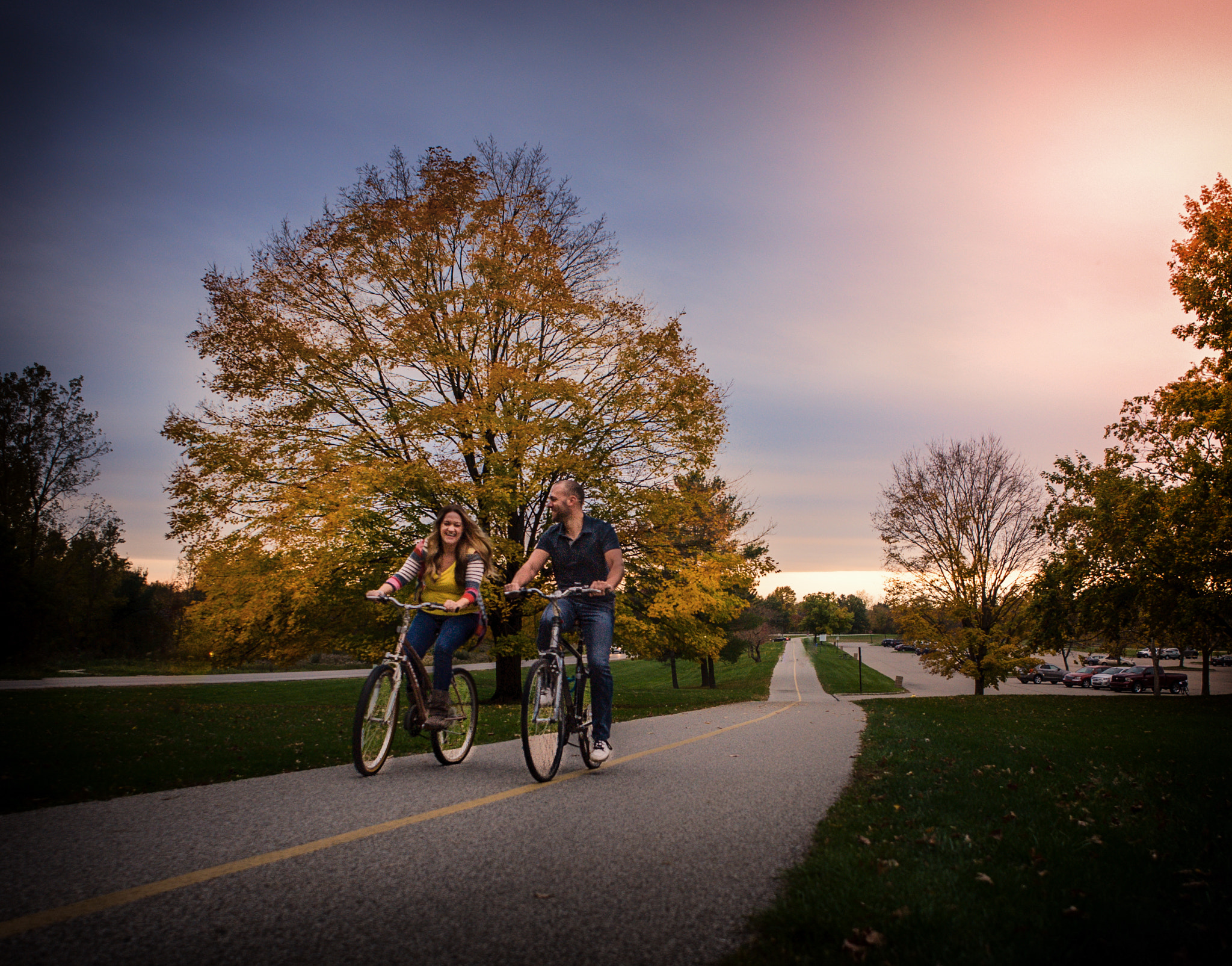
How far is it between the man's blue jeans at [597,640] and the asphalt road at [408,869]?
510mm

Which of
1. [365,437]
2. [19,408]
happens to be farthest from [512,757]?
[19,408]

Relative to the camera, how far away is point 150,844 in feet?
10.5

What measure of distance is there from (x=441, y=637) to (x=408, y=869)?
8.65ft

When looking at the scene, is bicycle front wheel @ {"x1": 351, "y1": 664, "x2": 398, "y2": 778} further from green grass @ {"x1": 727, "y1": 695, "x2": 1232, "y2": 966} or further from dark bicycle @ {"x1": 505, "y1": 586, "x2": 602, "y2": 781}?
green grass @ {"x1": 727, "y1": 695, "x2": 1232, "y2": 966}

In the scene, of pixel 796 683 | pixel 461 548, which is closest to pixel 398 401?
pixel 461 548

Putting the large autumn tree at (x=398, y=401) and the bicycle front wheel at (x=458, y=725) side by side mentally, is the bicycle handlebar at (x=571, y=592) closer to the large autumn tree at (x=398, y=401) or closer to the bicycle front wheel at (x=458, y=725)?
the bicycle front wheel at (x=458, y=725)

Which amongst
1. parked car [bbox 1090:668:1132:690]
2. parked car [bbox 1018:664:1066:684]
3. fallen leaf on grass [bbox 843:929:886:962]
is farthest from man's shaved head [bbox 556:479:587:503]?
parked car [bbox 1018:664:1066:684]

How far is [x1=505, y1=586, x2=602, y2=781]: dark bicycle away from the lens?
4.88 m

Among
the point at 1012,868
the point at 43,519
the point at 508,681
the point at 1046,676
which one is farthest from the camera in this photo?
the point at 1046,676

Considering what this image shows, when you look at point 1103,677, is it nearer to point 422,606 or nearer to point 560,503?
point 560,503

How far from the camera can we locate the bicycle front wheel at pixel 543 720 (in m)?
4.84

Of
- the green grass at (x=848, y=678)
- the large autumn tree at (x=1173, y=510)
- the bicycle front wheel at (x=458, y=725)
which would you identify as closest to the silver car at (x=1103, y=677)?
the green grass at (x=848, y=678)

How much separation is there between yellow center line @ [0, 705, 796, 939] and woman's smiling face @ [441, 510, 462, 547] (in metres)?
1.99

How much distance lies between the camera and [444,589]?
5.61 meters
